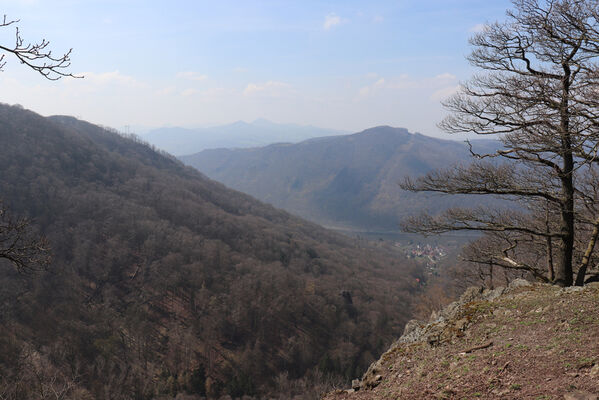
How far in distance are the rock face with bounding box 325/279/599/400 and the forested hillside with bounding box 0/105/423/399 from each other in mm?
30937

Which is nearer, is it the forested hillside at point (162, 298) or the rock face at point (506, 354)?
the rock face at point (506, 354)

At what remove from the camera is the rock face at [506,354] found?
489 cm

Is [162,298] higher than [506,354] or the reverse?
the reverse

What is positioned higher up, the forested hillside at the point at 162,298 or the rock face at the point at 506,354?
the rock face at the point at 506,354

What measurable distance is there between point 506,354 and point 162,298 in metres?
59.0

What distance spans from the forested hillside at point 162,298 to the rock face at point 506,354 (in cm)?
3094

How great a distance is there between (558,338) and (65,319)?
192ft

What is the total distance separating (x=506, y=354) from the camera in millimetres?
5855

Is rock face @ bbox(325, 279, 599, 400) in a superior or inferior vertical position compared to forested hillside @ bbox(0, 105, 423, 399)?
superior

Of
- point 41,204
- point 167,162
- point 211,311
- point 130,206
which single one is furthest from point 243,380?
point 167,162

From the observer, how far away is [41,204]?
217 ft

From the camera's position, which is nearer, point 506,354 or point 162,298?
point 506,354

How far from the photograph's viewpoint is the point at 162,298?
5644 cm

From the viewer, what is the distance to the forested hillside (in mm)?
41719
